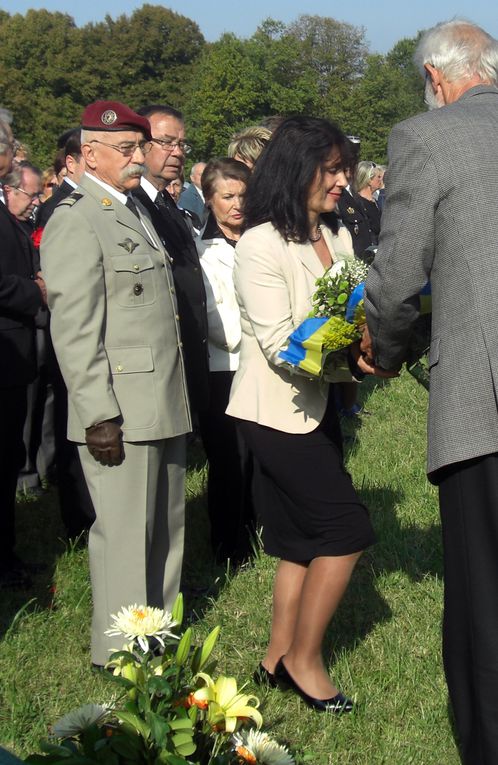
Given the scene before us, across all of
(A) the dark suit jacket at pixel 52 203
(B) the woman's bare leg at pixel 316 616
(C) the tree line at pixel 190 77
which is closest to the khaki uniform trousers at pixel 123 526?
(B) the woman's bare leg at pixel 316 616

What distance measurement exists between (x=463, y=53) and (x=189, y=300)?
230 cm

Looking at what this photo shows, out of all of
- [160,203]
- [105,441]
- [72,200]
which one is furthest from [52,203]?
[105,441]

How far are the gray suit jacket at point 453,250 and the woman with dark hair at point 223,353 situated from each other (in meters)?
2.41

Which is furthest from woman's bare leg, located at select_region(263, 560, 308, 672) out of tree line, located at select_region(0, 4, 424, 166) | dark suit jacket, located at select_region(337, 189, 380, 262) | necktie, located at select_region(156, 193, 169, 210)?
tree line, located at select_region(0, 4, 424, 166)

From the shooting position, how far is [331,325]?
353 cm

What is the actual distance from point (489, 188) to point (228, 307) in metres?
2.71

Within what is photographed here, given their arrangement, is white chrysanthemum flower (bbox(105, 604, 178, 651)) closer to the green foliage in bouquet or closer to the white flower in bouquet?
the green foliage in bouquet

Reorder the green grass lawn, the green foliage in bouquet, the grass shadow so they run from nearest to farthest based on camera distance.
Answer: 1. the green foliage in bouquet
2. the green grass lawn
3. the grass shadow

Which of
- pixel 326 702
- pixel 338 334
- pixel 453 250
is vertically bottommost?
pixel 326 702

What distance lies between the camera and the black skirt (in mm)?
3863

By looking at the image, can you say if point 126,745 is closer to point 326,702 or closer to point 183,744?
point 183,744

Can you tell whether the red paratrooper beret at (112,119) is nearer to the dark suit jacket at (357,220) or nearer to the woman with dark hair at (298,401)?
the woman with dark hair at (298,401)

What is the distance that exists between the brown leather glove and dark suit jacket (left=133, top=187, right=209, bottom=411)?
1120mm

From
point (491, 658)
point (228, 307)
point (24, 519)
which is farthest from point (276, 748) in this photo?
point (24, 519)
